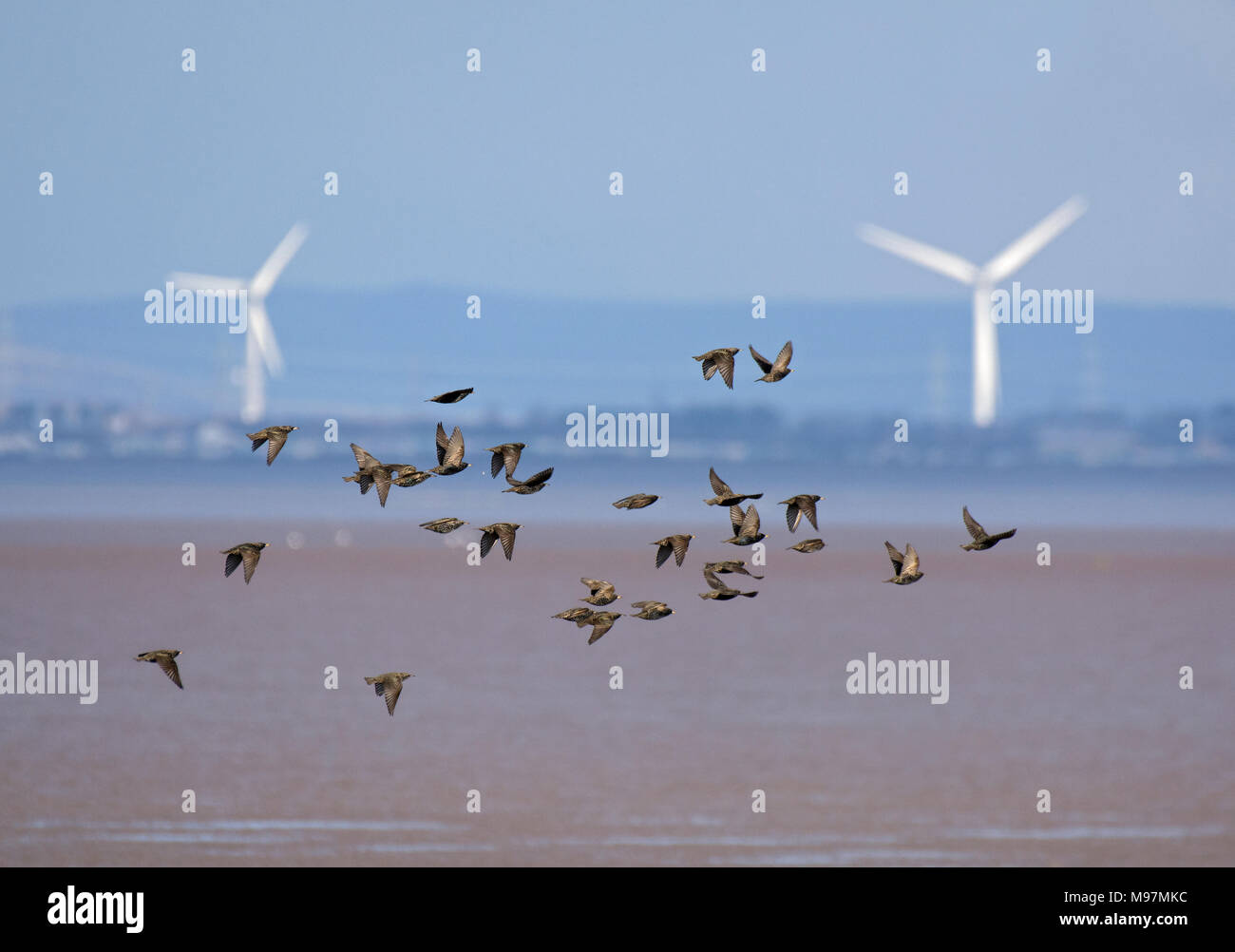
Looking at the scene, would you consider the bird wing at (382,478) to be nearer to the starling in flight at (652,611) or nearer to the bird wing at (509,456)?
the bird wing at (509,456)

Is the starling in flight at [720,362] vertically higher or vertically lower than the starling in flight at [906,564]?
higher

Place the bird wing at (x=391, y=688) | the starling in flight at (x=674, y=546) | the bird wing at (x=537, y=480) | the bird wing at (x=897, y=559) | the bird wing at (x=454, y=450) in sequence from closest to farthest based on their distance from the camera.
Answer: the bird wing at (x=454, y=450) < the bird wing at (x=391, y=688) < the bird wing at (x=897, y=559) < the starling in flight at (x=674, y=546) < the bird wing at (x=537, y=480)

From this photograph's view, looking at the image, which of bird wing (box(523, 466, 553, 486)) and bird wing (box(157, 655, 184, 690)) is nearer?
bird wing (box(157, 655, 184, 690))

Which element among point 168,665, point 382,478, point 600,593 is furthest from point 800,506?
point 168,665

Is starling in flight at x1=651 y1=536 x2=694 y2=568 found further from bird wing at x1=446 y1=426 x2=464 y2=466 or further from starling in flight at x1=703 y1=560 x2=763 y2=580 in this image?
bird wing at x1=446 y1=426 x2=464 y2=466

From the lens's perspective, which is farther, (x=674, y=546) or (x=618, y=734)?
(x=618, y=734)

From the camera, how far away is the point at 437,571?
156 ft

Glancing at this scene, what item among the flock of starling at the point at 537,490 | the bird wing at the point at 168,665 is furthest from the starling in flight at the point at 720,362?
the bird wing at the point at 168,665

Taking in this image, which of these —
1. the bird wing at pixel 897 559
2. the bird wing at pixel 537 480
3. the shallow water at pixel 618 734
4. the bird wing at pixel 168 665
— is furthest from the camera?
A: the shallow water at pixel 618 734

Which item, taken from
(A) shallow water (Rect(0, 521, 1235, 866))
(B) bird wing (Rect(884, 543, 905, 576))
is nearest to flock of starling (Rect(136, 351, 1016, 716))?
(B) bird wing (Rect(884, 543, 905, 576))

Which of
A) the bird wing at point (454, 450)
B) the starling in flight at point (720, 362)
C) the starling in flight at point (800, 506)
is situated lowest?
the starling in flight at point (800, 506)

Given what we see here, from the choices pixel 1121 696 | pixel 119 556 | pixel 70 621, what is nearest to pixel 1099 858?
pixel 1121 696

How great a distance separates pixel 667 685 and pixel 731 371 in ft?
32.5

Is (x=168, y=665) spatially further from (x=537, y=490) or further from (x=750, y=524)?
(x=750, y=524)
